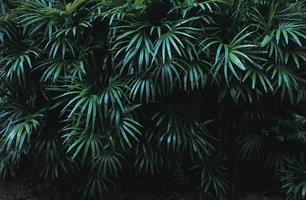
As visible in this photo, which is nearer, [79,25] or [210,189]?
[79,25]

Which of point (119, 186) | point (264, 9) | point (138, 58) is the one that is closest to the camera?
point (138, 58)

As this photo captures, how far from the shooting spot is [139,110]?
11.4ft

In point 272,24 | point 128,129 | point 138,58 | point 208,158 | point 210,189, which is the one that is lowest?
point 210,189

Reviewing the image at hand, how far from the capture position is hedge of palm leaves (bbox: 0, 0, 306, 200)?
131 inches

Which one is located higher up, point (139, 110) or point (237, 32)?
point (237, 32)

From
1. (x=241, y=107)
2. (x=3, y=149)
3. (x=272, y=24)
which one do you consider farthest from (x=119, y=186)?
(x=272, y=24)

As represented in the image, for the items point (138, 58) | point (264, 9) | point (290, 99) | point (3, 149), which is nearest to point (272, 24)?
→ point (264, 9)

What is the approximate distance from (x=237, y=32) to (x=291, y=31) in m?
0.41

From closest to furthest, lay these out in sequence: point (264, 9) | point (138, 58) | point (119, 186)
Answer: point (138, 58) < point (264, 9) < point (119, 186)

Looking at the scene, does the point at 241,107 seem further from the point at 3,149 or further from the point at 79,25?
the point at 3,149

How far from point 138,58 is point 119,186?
1.24 meters

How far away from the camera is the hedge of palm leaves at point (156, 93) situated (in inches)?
131

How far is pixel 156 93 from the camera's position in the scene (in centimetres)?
335

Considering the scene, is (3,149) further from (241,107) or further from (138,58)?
(241,107)
